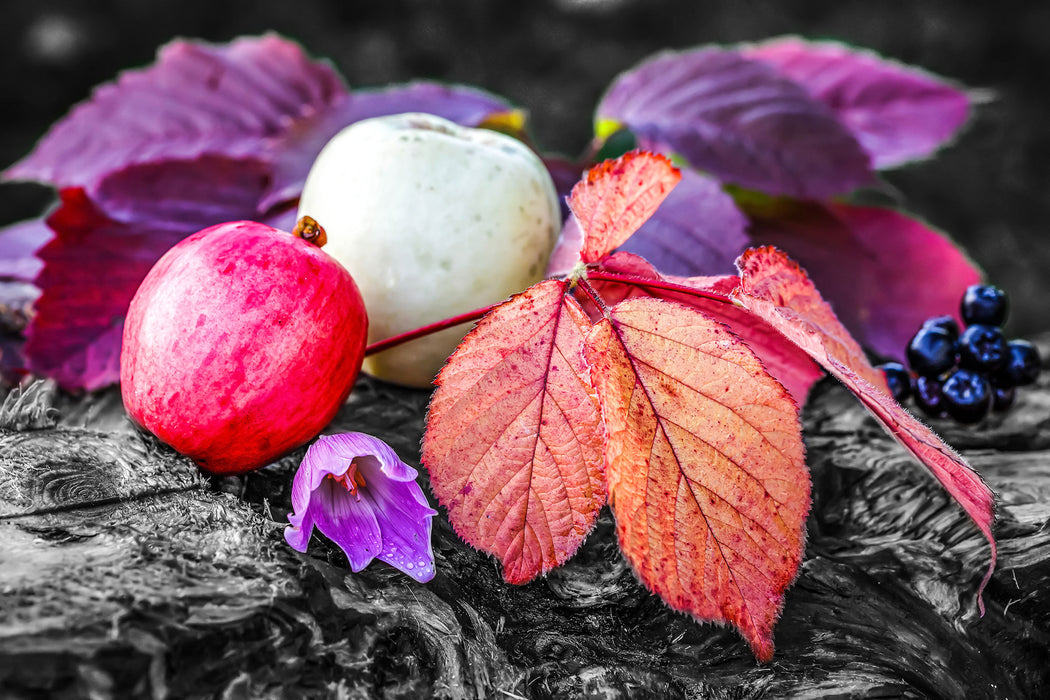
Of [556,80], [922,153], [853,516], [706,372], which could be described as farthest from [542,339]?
[556,80]

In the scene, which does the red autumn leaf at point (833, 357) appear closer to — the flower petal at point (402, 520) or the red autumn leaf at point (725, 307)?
the red autumn leaf at point (725, 307)

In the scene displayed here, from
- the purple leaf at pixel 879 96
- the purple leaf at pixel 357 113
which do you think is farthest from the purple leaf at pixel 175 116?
the purple leaf at pixel 879 96

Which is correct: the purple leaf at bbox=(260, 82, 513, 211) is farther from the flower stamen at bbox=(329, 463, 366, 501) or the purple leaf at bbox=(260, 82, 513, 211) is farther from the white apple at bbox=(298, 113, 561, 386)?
the flower stamen at bbox=(329, 463, 366, 501)

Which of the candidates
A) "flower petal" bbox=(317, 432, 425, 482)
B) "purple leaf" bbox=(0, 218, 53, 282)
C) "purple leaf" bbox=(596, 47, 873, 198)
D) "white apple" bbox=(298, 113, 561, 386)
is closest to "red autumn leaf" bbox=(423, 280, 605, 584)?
"flower petal" bbox=(317, 432, 425, 482)

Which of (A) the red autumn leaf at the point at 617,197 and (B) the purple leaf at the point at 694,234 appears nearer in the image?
(A) the red autumn leaf at the point at 617,197

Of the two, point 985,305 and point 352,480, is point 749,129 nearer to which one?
point 985,305

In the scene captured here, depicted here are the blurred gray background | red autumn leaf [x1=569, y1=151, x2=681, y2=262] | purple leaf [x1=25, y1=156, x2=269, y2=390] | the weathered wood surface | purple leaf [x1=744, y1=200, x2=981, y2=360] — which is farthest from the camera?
the blurred gray background
